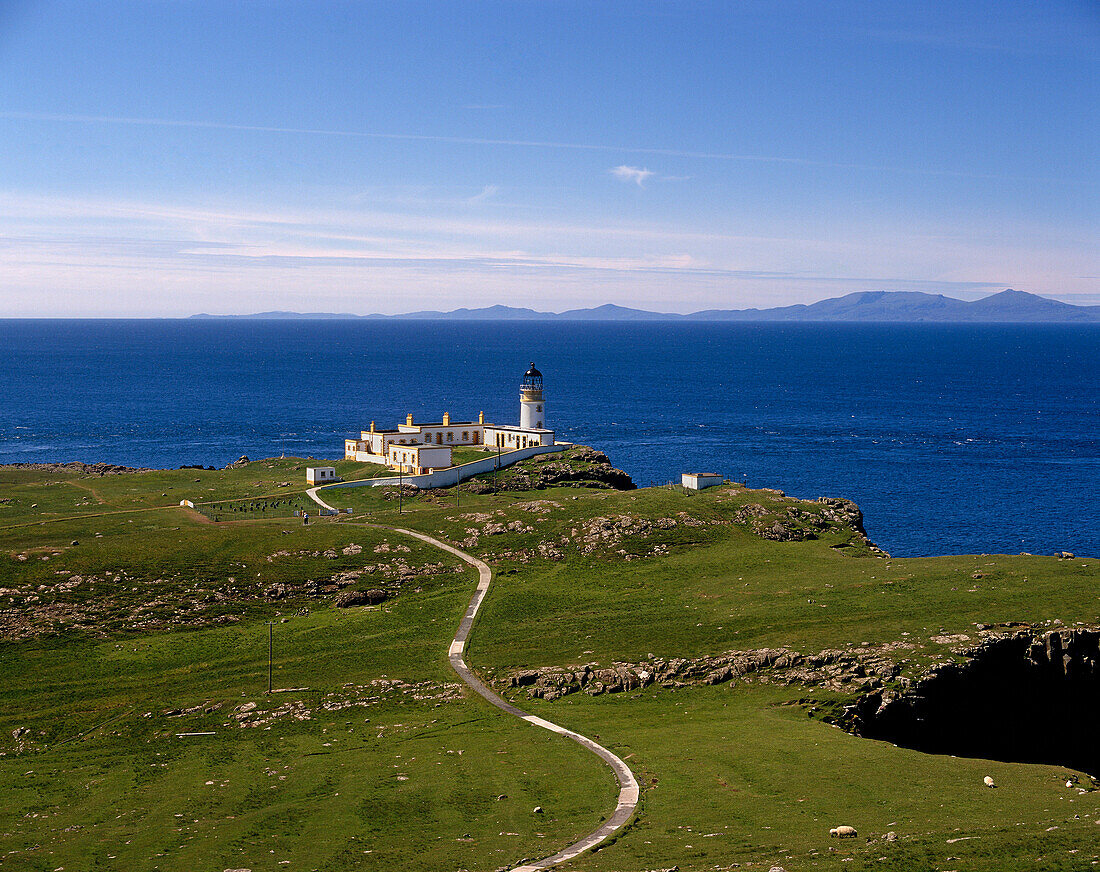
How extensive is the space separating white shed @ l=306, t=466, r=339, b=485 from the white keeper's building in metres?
6.80

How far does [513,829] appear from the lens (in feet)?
123

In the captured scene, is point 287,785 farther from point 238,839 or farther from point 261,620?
point 261,620

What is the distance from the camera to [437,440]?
116000 mm

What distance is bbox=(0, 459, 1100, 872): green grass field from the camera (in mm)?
36375

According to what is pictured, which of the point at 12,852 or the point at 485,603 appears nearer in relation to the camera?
the point at 12,852

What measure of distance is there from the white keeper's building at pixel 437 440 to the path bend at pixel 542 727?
65.8 ft

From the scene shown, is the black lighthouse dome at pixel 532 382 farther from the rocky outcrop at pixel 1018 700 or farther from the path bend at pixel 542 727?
the rocky outcrop at pixel 1018 700

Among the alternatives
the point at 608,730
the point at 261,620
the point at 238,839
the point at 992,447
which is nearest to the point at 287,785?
the point at 238,839

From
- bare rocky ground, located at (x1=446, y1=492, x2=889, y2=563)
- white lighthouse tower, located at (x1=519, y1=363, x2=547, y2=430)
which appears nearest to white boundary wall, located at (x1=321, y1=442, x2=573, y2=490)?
white lighthouse tower, located at (x1=519, y1=363, x2=547, y2=430)

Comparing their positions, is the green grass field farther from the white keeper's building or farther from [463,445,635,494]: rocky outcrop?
the white keeper's building

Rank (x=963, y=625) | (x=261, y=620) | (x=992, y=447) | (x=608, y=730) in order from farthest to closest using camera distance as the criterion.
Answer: (x=992, y=447), (x=261, y=620), (x=963, y=625), (x=608, y=730)

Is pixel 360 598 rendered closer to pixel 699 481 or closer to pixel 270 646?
pixel 270 646

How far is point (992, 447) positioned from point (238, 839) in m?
161

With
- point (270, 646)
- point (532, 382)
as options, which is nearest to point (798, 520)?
point (532, 382)
